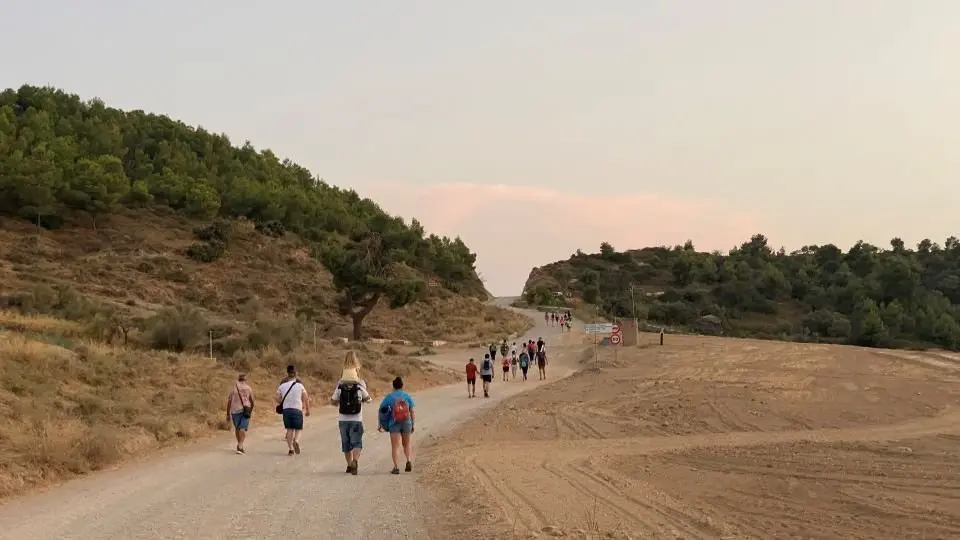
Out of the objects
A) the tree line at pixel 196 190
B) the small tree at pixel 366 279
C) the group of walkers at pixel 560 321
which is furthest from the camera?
the group of walkers at pixel 560 321

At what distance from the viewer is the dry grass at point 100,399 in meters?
11.8

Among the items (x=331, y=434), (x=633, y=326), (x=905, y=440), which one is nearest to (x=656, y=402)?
(x=905, y=440)

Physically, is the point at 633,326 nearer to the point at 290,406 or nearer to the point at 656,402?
the point at 656,402

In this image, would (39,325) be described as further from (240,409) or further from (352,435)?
(352,435)

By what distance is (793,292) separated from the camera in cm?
13025

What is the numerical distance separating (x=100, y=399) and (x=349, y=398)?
25.3 ft

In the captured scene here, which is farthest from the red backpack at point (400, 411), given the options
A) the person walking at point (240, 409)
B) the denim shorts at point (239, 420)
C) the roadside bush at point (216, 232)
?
the roadside bush at point (216, 232)

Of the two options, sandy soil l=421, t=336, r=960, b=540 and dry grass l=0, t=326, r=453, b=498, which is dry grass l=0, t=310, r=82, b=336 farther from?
sandy soil l=421, t=336, r=960, b=540

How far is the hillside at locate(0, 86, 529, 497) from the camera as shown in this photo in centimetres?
1648

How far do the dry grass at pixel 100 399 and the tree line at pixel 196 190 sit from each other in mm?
34073

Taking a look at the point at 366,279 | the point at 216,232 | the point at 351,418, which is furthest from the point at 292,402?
the point at 216,232

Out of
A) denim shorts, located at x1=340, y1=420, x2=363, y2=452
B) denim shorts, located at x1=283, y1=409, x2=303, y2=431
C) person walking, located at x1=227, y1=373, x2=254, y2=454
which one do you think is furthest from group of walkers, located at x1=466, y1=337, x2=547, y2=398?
denim shorts, located at x1=340, y1=420, x2=363, y2=452

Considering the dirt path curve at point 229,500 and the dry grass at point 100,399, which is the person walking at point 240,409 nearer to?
the dirt path curve at point 229,500

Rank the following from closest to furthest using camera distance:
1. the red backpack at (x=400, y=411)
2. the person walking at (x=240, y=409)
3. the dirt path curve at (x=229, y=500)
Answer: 1. the dirt path curve at (x=229, y=500)
2. the red backpack at (x=400, y=411)
3. the person walking at (x=240, y=409)
